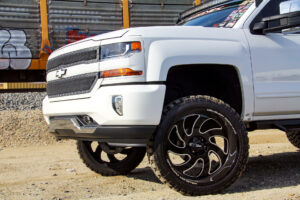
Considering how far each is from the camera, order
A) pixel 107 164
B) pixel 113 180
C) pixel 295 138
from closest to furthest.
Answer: pixel 113 180, pixel 107 164, pixel 295 138

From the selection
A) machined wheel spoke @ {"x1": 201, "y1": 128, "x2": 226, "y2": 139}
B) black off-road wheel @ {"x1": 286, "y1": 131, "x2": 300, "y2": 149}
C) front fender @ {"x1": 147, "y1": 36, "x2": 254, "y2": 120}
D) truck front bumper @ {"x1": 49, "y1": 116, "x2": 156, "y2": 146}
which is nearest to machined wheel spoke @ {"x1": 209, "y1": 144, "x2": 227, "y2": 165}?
machined wheel spoke @ {"x1": 201, "y1": 128, "x2": 226, "y2": 139}

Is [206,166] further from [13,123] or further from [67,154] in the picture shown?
[13,123]

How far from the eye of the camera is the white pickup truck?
3330mm

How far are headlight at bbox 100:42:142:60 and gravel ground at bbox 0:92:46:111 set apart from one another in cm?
586

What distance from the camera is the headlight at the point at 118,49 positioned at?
3.37 meters

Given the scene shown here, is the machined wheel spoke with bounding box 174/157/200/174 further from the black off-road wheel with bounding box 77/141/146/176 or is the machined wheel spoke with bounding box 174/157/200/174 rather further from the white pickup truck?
the black off-road wheel with bounding box 77/141/146/176

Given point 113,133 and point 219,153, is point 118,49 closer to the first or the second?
point 113,133

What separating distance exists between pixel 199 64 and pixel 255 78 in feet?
1.95

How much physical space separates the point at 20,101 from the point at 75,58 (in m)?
5.83

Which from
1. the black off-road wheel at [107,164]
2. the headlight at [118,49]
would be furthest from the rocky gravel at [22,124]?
the headlight at [118,49]

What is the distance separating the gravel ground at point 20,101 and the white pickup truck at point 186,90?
5.01 metres

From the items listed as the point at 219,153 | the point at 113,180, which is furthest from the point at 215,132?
the point at 113,180

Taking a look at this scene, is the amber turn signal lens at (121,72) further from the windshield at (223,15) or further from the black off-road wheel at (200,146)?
the windshield at (223,15)

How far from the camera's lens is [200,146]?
11.6ft
